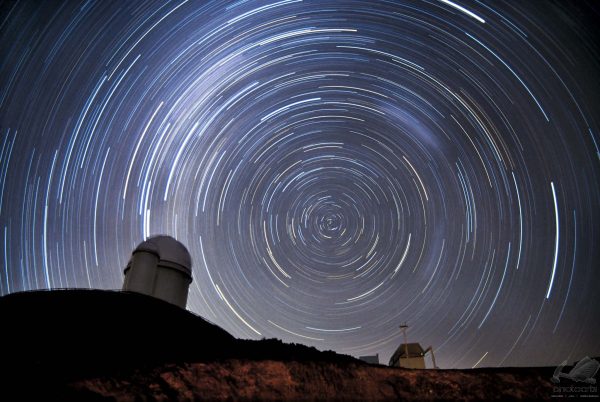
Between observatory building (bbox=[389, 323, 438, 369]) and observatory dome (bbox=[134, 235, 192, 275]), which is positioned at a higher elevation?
observatory dome (bbox=[134, 235, 192, 275])

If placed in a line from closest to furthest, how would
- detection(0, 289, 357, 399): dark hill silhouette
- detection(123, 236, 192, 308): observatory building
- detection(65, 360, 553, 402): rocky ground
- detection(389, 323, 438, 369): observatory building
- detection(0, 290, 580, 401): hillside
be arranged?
detection(0, 290, 580, 401): hillside, detection(65, 360, 553, 402): rocky ground, detection(0, 289, 357, 399): dark hill silhouette, detection(123, 236, 192, 308): observatory building, detection(389, 323, 438, 369): observatory building

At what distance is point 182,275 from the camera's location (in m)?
20.1

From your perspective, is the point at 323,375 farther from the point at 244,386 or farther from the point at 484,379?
the point at 484,379

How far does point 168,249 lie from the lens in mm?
20500

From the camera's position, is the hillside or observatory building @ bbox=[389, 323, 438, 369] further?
observatory building @ bbox=[389, 323, 438, 369]

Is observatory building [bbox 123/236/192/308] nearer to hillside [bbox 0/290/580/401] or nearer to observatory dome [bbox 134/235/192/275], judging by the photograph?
observatory dome [bbox 134/235/192/275]

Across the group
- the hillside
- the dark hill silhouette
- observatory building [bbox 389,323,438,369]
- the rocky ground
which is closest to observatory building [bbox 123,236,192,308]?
the dark hill silhouette

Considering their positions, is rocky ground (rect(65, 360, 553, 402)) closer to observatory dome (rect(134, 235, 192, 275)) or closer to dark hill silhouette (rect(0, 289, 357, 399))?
dark hill silhouette (rect(0, 289, 357, 399))

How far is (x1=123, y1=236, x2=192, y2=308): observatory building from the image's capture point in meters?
18.4

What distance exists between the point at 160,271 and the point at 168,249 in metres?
1.57

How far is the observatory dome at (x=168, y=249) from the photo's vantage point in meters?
19.8

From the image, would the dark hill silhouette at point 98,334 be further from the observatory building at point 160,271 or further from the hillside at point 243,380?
the observatory building at point 160,271

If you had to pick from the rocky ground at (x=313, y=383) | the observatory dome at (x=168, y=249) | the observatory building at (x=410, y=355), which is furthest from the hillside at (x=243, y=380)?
the observatory building at (x=410, y=355)

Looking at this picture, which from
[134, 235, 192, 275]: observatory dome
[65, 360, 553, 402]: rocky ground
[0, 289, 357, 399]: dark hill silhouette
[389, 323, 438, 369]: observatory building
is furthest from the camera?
[389, 323, 438, 369]: observatory building
